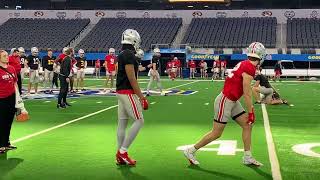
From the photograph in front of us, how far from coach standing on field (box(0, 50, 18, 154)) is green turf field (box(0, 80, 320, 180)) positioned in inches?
13.3

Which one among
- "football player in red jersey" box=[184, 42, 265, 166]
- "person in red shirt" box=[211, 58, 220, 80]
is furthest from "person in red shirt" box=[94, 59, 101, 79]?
"football player in red jersey" box=[184, 42, 265, 166]

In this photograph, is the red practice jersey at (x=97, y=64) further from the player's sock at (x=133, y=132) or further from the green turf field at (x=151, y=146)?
the player's sock at (x=133, y=132)

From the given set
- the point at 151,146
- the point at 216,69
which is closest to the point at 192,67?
the point at 216,69

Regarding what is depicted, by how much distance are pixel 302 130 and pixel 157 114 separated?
14.2 feet

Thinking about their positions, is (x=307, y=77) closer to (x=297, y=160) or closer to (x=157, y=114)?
(x=157, y=114)

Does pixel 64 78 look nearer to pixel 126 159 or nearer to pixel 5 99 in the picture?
pixel 5 99

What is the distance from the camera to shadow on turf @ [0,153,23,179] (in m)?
6.62

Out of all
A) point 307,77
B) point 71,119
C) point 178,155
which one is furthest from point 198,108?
point 307,77

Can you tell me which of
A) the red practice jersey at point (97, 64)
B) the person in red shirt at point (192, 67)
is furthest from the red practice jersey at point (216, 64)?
the red practice jersey at point (97, 64)

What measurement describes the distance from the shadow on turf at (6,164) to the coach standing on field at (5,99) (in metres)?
0.37

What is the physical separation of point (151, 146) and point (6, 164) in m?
2.54

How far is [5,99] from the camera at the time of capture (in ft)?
26.5

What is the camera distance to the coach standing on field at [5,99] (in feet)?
26.3

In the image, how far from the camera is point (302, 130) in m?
10.7
